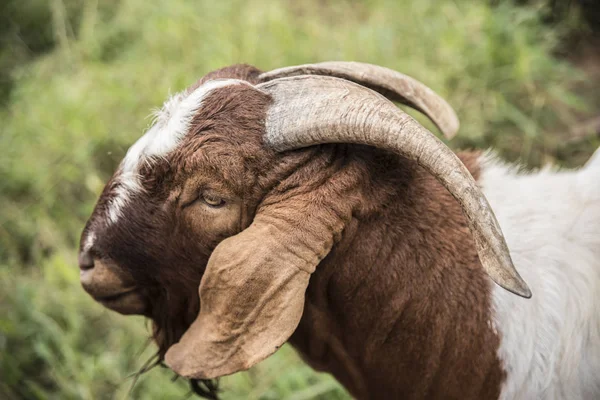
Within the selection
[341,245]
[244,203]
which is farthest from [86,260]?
[341,245]

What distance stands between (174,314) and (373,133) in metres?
1.26

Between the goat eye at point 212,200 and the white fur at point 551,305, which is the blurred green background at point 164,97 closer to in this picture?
the white fur at point 551,305

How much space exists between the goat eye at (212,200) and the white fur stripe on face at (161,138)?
0.73ft

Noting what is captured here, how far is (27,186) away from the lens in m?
6.12

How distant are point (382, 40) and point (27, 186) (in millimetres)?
3618

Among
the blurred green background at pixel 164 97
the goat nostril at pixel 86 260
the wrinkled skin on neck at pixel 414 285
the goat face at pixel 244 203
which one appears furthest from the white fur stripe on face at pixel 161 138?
the blurred green background at pixel 164 97

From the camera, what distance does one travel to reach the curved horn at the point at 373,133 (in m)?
2.02

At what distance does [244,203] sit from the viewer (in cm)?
242

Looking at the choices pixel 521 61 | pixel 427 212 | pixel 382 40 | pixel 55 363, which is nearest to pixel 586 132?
pixel 521 61

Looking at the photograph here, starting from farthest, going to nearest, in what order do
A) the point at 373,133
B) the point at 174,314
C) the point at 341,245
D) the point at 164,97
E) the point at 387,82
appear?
the point at 164,97
the point at 174,314
the point at 387,82
the point at 341,245
the point at 373,133

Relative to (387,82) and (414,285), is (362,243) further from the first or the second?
(387,82)

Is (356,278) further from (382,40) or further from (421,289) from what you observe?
(382,40)

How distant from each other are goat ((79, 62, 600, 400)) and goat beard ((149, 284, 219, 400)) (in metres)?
0.02

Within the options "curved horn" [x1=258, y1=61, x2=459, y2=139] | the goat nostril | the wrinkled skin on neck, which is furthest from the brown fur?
"curved horn" [x1=258, y1=61, x2=459, y2=139]
